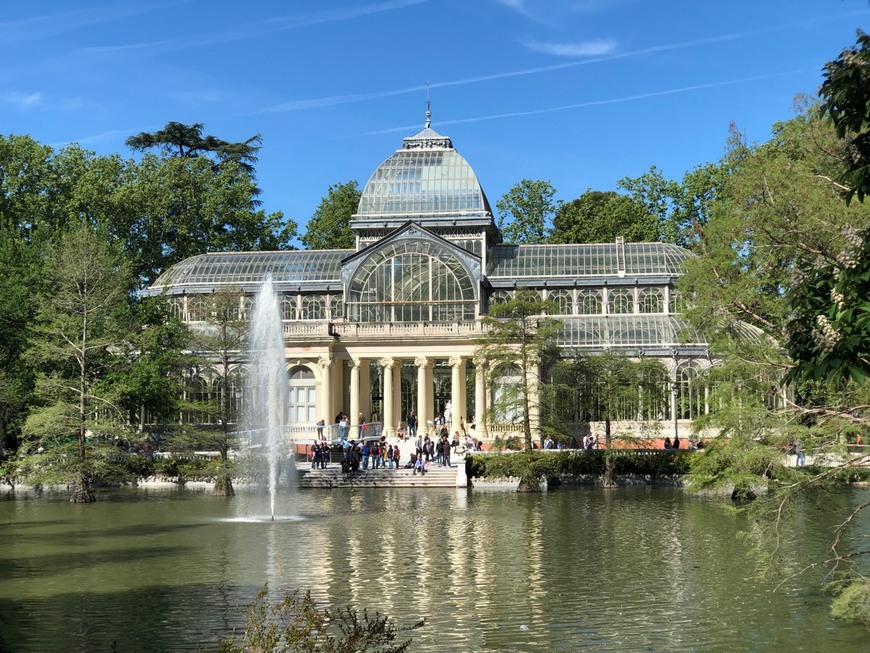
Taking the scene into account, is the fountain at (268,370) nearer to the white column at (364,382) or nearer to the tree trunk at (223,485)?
the tree trunk at (223,485)

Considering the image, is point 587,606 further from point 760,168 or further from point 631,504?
point 631,504

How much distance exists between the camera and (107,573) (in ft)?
78.6

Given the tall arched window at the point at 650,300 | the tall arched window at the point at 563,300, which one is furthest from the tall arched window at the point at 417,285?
the tall arched window at the point at 650,300

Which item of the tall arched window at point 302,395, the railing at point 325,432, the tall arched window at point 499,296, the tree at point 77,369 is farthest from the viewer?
the tall arched window at point 499,296

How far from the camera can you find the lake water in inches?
712

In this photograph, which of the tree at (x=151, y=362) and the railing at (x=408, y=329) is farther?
the railing at (x=408, y=329)

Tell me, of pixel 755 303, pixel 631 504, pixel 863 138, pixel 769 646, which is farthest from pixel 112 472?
pixel 863 138

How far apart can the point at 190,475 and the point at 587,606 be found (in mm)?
30222

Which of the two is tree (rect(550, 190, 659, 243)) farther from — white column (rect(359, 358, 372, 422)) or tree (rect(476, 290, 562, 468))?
tree (rect(476, 290, 562, 468))

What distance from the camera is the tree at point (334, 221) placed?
86562 mm

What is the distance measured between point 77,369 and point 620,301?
3282cm

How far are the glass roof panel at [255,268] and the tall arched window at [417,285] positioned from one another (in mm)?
4442

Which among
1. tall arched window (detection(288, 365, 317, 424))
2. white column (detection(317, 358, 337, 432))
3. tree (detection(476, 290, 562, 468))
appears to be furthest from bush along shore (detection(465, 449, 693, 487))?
tall arched window (detection(288, 365, 317, 424))

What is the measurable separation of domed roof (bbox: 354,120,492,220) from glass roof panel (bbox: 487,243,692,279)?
3.38 metres
